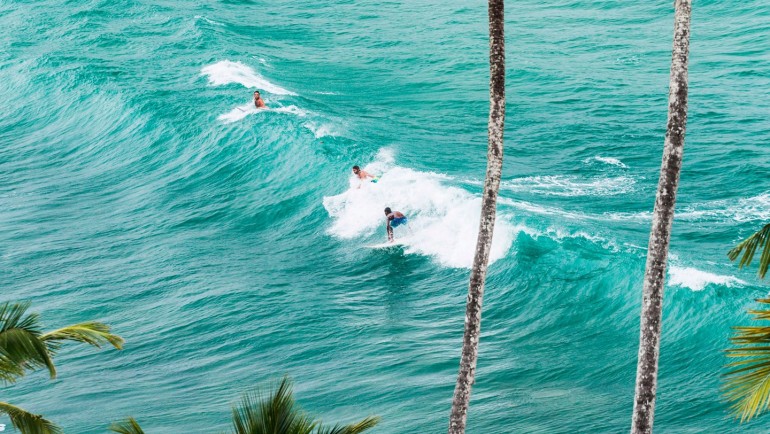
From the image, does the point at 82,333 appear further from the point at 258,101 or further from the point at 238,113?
the point at 238,113

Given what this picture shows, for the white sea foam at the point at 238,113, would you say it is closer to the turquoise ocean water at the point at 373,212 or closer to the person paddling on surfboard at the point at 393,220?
the turquoise ocean water at the point at 373,212

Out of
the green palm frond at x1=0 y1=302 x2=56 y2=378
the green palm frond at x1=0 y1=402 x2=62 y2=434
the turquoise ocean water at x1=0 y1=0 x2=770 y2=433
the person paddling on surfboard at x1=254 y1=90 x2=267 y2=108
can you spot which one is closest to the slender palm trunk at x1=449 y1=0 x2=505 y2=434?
the green palm frond at x1=0 y1=402 x2=62 y2=434

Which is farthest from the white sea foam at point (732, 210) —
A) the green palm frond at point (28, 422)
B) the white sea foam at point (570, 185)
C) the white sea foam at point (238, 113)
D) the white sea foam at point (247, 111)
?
the green palm frond at point (28, 422)

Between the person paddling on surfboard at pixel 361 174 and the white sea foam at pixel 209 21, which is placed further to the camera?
the white sea foam at pixel 209 21

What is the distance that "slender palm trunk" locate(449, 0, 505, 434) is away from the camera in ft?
38.8

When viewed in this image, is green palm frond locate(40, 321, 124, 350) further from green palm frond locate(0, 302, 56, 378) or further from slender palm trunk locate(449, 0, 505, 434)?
slender palm trunk locate(449, 0, 505, 434)

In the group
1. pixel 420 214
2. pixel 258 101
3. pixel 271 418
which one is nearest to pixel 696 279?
pixel 420 214

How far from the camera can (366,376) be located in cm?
2014

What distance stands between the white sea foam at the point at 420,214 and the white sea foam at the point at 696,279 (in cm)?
470

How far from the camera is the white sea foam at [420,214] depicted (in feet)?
88.3

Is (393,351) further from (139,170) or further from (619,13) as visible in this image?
(619,13)

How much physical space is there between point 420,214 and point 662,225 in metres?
17.8

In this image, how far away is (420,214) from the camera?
29094mm

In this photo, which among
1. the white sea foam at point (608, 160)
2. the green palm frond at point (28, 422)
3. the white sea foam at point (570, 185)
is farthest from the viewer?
the white sea foam at point (608, 160)
